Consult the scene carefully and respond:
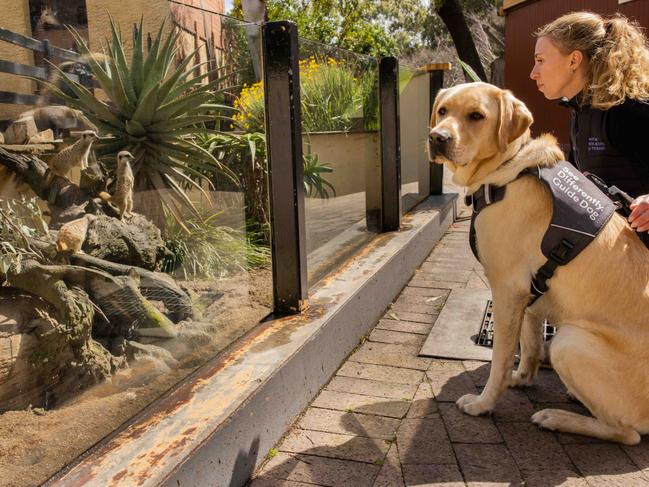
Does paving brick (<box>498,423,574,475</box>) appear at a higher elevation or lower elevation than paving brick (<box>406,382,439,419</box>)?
lower

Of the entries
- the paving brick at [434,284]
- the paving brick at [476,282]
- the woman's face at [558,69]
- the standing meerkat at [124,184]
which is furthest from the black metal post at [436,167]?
the standing meerkat at [124,184]

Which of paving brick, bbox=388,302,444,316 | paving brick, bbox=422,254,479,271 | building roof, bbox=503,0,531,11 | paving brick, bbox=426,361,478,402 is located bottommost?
paving brick, bbox=426,361,478,402

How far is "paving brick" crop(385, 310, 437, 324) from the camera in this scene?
454cm

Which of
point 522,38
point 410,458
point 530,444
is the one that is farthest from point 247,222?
point 522,38

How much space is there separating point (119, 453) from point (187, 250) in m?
0.98

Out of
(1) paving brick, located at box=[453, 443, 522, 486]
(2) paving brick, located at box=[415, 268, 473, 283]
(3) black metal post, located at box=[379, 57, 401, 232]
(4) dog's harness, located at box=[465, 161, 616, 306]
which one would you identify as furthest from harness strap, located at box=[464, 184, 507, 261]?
(3) black metal post, located at box=[379, 57, 401, 232]

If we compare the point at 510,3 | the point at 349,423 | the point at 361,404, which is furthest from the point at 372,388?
the point at 510,3

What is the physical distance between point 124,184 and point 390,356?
2.17m

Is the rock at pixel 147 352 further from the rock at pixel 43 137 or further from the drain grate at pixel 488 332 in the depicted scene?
the drain grate at pixel 488 332

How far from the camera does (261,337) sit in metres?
3.15

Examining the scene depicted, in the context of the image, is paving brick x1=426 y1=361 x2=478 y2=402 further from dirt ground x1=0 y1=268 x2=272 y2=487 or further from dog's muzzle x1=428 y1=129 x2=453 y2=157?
dog's muzzle x1=428 y1=129 x2=453 y2=157

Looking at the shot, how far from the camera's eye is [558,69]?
3.09m

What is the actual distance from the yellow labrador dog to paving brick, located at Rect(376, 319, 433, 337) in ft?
3.98

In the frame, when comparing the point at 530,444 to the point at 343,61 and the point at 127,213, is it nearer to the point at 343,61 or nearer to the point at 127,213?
the point at 127,213
